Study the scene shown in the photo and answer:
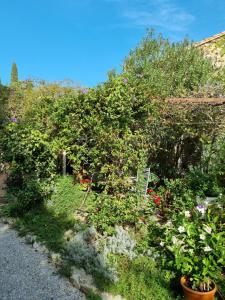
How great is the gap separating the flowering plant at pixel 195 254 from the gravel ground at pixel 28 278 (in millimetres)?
1304

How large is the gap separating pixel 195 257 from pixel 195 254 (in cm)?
12

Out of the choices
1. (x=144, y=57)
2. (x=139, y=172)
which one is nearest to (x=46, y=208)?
(x=139, y=172)

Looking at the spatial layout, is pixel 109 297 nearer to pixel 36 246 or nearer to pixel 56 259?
pixel 56 259

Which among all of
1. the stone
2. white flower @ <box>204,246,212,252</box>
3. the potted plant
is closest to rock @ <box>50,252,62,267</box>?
the stone

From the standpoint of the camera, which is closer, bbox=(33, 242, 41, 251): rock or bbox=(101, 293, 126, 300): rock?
bbox=(101, 293, 126, 300): rock

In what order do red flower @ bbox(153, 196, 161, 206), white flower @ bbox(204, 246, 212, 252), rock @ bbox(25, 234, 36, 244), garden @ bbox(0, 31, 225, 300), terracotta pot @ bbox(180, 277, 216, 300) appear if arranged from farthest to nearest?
red flower @ bbox(153, 196, 161, 206) < rock @ bbox(25, 234, 36, 244) < garden @ bbox(0, 31, 225, 300) < white flower @ bbox(204, 246, 212, 252) < terracotta pot @ bbox(180, 277, 216, 300)

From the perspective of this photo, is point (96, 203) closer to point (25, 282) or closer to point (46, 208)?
point (46, 208)

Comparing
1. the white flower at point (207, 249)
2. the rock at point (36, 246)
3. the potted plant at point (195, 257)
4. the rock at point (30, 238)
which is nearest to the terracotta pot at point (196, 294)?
the potted plant at point (195, 257)

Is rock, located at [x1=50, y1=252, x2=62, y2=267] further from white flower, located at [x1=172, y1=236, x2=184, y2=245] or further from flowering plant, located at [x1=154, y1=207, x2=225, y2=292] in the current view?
white flower, located at [x1=172, y1=236, x2=184, y2=245]

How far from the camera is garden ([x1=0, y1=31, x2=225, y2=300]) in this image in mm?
4004

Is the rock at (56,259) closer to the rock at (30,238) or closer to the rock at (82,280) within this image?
the rock at (82,280)

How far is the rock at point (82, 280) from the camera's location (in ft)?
12.3

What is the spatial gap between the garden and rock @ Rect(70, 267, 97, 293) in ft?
0.09

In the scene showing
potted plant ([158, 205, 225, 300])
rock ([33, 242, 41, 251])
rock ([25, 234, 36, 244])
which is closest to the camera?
potted plant ([158, 205, 225, 300])
